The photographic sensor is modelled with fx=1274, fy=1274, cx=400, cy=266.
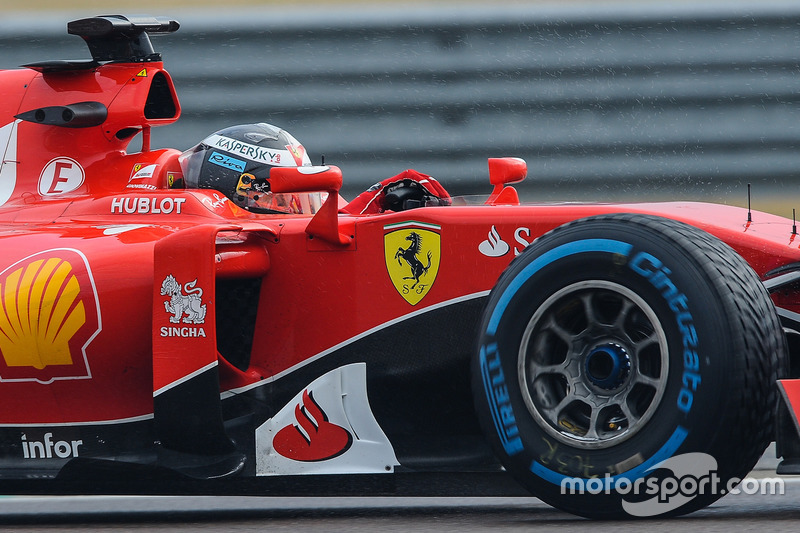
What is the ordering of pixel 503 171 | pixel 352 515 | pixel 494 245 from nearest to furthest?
1. pixel 494 245
2. pixel 352 515
3. pixel 503 171

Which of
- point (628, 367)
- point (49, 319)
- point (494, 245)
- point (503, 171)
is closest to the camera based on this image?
point (628, 367)

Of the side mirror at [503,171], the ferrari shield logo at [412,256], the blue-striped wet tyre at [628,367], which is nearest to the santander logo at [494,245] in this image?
the ferrari shield logo at [412,256]

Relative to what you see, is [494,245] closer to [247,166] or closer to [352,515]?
[352,515]

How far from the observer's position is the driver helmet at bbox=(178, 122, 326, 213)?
449 cm

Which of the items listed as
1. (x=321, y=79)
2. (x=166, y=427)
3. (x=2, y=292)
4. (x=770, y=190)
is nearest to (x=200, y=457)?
(x=166, y=427)

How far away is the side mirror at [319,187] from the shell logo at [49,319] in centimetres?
71

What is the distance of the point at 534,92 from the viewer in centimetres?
639

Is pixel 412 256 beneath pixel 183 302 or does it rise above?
above

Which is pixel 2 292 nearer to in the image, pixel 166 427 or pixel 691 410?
pixel 166 427

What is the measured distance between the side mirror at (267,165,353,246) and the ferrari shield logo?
15 centimetres

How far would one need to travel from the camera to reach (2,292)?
3.97 m

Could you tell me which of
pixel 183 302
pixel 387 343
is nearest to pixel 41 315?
pixel 183 302

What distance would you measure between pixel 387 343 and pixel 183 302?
0.60m

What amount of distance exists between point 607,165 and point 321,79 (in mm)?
1512
